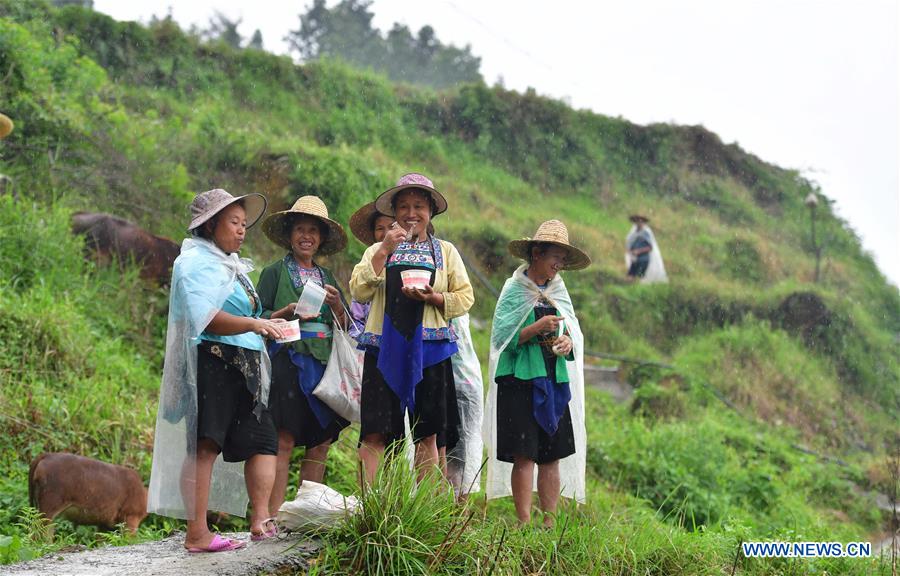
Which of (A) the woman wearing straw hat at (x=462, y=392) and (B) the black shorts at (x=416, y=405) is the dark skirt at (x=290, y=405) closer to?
(B) the black shorts at (x=416, y=405)

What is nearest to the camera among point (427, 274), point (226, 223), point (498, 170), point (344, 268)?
point (226, 223)

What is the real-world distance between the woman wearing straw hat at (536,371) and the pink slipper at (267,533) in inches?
54.0

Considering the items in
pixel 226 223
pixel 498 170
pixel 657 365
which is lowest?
pixel 657 365

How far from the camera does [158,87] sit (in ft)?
56.2

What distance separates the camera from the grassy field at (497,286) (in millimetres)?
→ 5391

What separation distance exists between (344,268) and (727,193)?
17.9 meters

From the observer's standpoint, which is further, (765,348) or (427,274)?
(765,348)

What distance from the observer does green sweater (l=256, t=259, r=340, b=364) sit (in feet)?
15.8

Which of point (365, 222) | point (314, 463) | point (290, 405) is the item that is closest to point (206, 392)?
point (290, 405)

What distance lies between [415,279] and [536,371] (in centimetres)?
104

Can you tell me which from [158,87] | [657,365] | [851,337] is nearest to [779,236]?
[851,337]

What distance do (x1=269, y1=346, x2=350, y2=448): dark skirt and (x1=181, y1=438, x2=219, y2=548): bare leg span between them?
734mm

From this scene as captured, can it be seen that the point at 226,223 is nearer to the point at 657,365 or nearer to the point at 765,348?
the point at 657,365

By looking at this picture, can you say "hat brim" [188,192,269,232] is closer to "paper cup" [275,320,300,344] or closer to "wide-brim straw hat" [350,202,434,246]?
"paper cup" [275,320,300,344]
